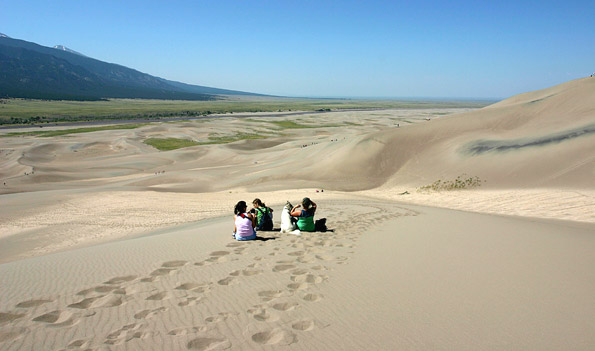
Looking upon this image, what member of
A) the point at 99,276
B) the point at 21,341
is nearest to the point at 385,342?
the point at 21,341

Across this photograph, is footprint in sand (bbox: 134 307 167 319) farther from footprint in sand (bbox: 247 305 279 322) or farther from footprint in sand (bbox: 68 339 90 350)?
footprint in sand (bbox: 247 305 279 322)

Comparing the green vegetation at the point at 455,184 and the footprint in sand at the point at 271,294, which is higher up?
the footprint in sand at the point at 271,294

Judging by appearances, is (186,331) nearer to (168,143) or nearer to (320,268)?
(320,268)

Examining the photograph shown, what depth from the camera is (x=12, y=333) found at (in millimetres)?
3580

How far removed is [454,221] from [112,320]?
888 centimetres

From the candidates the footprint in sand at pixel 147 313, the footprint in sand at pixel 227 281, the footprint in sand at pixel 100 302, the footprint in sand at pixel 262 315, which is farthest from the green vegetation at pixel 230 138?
the footprint in sand at pixel 262 315

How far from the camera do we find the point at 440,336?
3.60 meters

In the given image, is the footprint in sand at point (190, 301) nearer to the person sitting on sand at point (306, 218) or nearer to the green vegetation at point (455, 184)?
the person sitting on sand at point (306, 218)

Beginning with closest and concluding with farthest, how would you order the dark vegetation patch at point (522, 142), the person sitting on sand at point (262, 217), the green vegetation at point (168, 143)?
the person sitting on sand at point (262, 217), the dark vegetation patch at point (522, 142), the green vegetation at point (168, 143)

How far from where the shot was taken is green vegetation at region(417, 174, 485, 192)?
18645 mm

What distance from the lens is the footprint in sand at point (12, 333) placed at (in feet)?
11.5

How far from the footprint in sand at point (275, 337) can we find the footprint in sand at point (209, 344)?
28cm

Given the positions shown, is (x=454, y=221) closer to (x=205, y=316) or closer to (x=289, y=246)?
(x=289, y=246)

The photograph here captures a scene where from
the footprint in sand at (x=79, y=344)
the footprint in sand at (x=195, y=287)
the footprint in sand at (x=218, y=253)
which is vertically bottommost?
the footprint in sand at (x=218, y=253)
